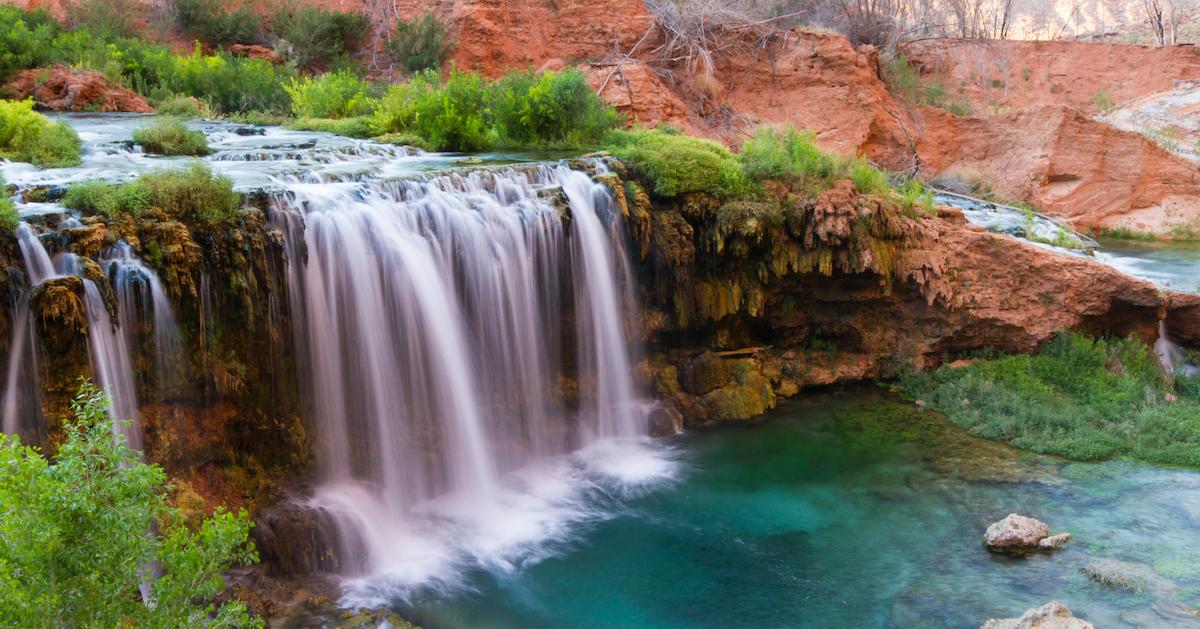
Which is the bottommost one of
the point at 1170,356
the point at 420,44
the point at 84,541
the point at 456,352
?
the point at 1170,356

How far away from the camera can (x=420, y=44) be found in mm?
20672

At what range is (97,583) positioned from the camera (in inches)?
165

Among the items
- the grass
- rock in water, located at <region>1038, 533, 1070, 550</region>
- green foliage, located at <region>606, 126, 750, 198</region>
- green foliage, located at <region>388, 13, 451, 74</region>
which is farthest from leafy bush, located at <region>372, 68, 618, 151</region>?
rock in water, located at <region>1038, 533, 1070, 550</region>

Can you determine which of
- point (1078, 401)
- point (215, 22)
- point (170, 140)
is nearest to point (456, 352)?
point (170, 140)

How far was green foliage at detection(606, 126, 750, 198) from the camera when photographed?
11688mm

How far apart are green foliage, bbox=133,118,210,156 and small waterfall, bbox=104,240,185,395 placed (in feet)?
14.9

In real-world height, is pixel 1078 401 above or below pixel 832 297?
below

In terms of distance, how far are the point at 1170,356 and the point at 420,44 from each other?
51.2 feet

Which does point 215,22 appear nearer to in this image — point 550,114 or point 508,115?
point 508,115

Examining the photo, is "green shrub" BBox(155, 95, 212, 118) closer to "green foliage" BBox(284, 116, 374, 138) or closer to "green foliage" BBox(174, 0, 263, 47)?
"green foliage" BBox(284, 116, 374, 138)

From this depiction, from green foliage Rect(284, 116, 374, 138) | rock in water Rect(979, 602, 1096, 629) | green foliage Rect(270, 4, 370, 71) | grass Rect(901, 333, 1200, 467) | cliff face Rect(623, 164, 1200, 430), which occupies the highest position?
green foliage Rect(270, 4, 370, 71)

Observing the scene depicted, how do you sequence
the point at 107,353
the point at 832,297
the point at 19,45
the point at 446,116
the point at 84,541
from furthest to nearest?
the point at 19,45 → the point at 446,116 → the point at 832,297 → the point at 107,353 → the point at 84,541

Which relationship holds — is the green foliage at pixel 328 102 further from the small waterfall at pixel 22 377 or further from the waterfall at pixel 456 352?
the small waterfall at pixel 22 377

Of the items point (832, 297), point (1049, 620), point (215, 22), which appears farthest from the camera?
point (215, 22)
